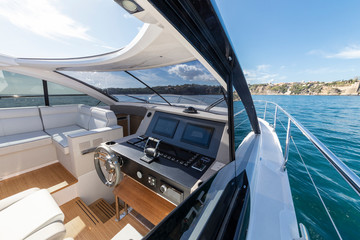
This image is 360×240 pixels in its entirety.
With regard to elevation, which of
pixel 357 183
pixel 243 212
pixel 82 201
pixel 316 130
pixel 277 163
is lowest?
pixel 82 201

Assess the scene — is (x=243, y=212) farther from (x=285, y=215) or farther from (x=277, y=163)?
(x=277, y=163)

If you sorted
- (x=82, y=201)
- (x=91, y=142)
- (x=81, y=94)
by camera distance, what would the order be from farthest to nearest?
(x=81, y=94) → (x=91, y=142) → (x=82, y=201)

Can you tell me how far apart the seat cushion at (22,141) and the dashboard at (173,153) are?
1.66 metres

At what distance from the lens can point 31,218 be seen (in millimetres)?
867

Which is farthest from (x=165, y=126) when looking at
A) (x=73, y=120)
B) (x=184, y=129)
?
(x=73, y=120)

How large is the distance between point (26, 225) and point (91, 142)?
1.24 meters

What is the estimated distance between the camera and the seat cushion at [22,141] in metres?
1.95

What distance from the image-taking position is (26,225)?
0.83 metres

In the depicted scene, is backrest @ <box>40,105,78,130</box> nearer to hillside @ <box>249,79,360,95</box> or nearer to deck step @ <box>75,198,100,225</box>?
deck step @ <box>75,198,100,225</box>

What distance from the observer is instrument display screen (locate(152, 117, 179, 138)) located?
5.44ft

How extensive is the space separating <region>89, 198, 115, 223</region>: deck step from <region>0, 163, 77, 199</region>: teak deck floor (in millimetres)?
437

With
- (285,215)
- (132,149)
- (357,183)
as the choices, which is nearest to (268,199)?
(285,215)

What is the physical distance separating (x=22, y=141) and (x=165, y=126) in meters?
2.25

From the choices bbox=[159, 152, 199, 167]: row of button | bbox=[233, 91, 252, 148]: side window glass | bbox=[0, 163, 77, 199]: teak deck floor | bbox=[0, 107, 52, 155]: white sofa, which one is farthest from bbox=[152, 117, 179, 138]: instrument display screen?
bbox=[0, 107, 52, 155]: white sofa
